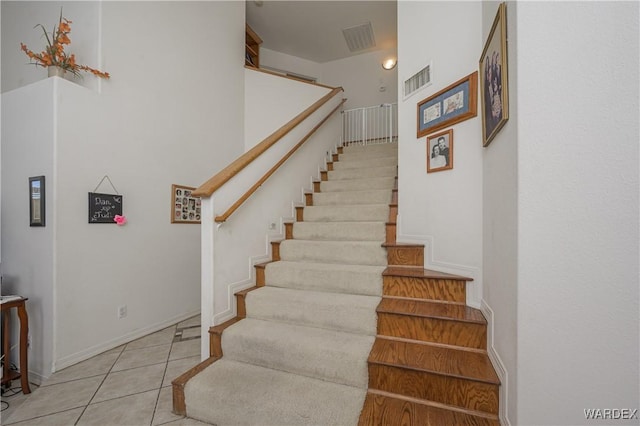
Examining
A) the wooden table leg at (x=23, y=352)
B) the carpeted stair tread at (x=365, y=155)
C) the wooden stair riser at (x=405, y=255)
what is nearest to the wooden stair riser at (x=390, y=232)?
the wooden stair riser at (x=405, y=255)

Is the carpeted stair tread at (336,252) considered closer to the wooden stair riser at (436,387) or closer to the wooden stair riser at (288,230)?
the wooden stair riser at (288,230)

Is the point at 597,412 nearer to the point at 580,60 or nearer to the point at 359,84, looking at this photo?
the point at 580,60

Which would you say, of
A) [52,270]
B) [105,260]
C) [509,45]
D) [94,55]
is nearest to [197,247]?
→ [105,260]

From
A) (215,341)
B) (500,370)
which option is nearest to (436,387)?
(500,370)

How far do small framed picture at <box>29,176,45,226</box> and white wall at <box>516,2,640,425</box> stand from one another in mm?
3100

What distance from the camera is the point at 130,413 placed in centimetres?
157

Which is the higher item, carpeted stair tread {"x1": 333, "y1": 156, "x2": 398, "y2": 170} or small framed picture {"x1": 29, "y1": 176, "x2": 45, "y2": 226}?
carpeted stair tread {"x1": 333, "y1": 156, "x2": 398, "y2": 170}

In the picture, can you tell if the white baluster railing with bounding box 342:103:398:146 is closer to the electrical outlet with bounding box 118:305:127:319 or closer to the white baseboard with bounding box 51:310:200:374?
the white baseboard with bounding box 51:310:200:374

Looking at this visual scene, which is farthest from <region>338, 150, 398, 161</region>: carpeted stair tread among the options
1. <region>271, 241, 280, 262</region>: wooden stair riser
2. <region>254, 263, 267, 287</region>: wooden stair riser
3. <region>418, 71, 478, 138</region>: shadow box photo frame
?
<region>254, 263, 267, 287</region>: wooden stair riser

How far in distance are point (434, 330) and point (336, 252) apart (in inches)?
40.3

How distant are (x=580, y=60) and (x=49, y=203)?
3.26 m

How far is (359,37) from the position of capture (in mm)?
5379

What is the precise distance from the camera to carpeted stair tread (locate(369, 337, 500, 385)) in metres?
1.37

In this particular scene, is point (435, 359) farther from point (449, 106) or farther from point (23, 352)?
point (23, 352)
